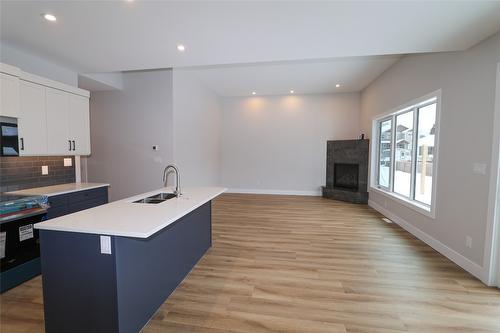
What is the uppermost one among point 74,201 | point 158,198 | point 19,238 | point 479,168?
point 479,168

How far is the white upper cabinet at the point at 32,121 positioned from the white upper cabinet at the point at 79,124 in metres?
0.42

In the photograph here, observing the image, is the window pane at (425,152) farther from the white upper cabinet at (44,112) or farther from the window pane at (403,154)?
the white upper cabinet at (44,112)

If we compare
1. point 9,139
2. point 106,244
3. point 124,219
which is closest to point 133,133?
point 9,139

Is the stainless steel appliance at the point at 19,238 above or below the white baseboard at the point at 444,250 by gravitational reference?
above

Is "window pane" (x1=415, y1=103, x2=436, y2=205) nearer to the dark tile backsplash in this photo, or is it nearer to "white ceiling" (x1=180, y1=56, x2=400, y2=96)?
"white ceiling" (x1=180, y1=56, x2=400, y2=96)

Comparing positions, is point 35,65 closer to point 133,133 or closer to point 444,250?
point 133,133

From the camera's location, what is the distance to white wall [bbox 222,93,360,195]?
7.01 metres

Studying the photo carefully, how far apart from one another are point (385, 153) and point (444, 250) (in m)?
2.78

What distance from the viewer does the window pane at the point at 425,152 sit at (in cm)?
356

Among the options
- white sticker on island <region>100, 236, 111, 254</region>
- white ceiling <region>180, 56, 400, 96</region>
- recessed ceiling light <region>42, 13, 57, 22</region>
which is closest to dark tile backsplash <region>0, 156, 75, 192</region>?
recessed ceiling light <region>42, 13, 57, 22</region>

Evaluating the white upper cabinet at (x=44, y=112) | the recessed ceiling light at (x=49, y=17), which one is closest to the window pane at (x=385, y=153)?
the recessed ceiling light at (x=49, y=17)

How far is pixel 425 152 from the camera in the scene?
373 cm

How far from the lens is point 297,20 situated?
7.57ft

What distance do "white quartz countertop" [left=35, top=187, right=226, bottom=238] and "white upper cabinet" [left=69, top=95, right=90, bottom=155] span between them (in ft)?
6.62
